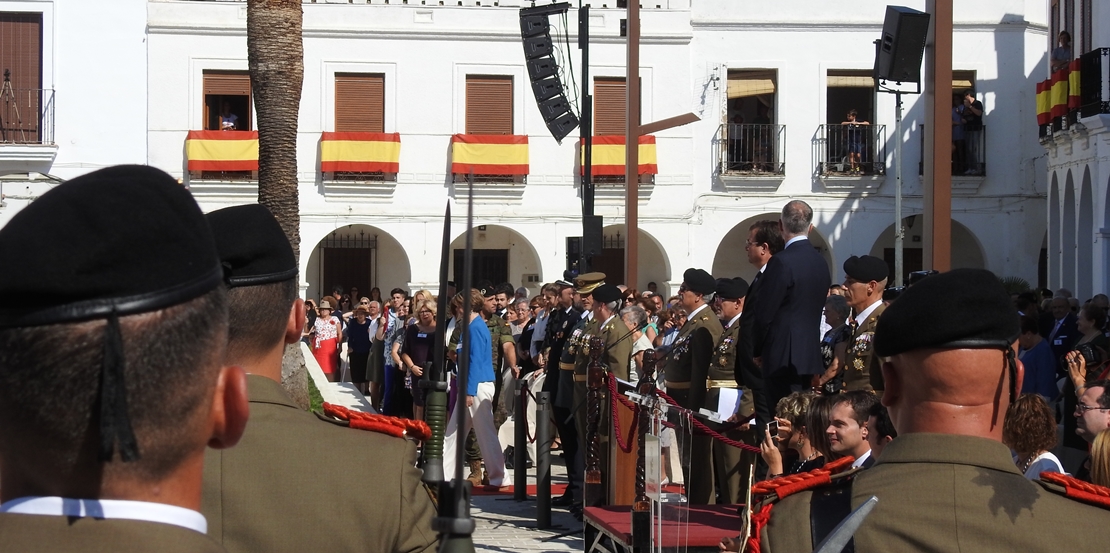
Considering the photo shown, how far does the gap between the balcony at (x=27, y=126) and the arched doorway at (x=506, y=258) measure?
890 centimetres

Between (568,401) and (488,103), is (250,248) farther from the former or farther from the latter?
(488,103)

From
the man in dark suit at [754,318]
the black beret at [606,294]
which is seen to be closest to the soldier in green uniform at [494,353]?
the black beret at [606,294]

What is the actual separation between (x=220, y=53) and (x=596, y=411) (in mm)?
20128

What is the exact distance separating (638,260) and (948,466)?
27352mm

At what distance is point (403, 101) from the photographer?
92.0 feet

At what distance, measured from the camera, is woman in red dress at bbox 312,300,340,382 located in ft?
69.4

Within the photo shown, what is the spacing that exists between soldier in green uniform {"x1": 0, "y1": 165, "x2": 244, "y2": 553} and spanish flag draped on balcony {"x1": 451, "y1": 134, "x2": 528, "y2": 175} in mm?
26346

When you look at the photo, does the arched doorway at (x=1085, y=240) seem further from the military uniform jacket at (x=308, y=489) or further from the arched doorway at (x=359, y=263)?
the military uniform jacket at (x=308, y=489)

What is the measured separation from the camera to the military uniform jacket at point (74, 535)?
153cm

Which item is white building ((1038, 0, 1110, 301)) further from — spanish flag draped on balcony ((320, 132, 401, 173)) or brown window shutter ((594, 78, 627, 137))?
spanish flag draped on balcony ((320, 132, 401, 173))

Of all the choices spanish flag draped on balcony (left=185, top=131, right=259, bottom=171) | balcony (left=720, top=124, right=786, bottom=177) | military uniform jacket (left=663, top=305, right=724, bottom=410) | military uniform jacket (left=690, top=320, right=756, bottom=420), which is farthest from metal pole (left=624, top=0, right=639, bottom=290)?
spanish flag draped on balcony (left=185, top=131, right=259, bottom=171)

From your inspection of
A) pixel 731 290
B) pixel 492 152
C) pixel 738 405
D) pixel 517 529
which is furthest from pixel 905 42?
pixel 492 152

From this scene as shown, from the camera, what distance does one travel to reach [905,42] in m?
8.23

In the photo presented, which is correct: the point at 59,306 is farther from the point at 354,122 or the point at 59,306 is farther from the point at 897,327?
the point at 354,122
